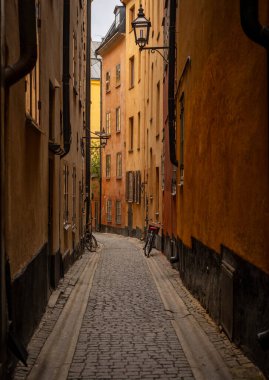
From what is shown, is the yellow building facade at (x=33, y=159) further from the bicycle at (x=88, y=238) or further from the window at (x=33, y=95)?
the bicycle at (x=88, y=238)

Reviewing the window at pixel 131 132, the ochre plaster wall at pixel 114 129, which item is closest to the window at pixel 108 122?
the ochre plaster wall at pixel 114 129

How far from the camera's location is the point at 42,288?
8172 millimetres

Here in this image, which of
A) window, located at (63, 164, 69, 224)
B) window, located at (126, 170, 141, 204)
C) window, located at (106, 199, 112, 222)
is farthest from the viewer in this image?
window, located at (106, 199, 112, 222)


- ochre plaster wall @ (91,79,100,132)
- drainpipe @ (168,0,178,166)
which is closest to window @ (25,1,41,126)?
drainpipe @ (168,0,178,166)

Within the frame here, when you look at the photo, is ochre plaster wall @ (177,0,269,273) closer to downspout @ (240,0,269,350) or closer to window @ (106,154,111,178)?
downspout @ (240,0,269,350)

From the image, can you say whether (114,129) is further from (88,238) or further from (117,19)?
(88,238)

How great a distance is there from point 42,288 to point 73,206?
788 centimetres

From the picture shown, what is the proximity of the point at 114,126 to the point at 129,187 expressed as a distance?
582 cm

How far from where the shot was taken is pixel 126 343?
22.7 ft

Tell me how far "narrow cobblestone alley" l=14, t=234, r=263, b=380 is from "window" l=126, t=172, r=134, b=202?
707 inches

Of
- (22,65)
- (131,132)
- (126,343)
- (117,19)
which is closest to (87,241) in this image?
(131,132)

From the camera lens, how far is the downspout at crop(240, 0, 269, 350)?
4.86 m

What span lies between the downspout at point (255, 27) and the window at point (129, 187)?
24.4 m

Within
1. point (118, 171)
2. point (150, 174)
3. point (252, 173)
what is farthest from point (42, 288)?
point (118, 171)
